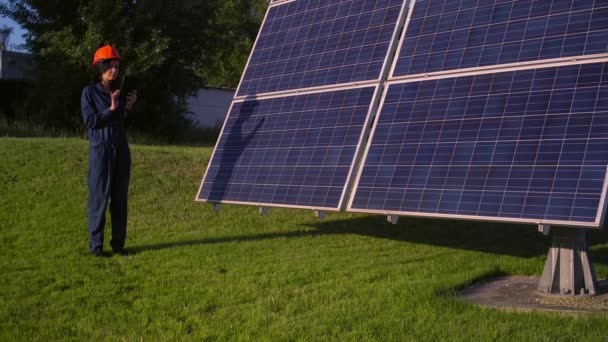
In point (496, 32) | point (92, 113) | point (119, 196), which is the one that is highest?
point (496, 32)

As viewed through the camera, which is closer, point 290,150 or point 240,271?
point 240,271

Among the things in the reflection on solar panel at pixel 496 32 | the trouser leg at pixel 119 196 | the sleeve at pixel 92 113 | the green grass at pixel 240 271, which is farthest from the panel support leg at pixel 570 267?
the sleeve at pixel 92 113

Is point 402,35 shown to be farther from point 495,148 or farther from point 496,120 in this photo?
point 495,148

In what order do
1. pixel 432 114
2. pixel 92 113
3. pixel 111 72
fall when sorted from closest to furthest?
pixel 432 114, pixel 92 113, pixel 111 72

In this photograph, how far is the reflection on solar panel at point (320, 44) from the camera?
11.2 meters

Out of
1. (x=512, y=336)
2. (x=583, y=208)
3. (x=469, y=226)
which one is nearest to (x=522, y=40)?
(x=583, y=208)

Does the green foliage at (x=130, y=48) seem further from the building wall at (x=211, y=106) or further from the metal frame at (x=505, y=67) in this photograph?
the metal frame at (x=505, y=67)

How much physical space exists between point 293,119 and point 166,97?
65.7 ft

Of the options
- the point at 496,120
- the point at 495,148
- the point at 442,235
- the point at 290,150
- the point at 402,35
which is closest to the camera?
the point at 495,148

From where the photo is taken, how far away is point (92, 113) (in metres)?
10.3

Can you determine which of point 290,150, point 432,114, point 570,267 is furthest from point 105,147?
point 570,267

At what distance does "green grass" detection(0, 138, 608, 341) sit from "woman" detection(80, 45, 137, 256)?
1.71ft

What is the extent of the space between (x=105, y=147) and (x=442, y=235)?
6.29 m

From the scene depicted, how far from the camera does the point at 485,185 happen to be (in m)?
8.20
